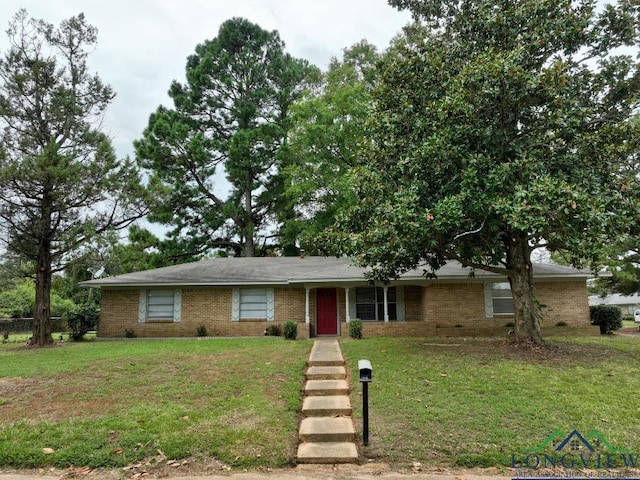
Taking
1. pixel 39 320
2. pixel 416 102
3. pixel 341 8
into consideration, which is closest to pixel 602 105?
pixel 416 102

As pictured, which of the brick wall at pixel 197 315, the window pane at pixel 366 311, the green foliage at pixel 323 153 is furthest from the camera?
the green foliage at pixel 323 153

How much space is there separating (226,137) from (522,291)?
84.6 ft

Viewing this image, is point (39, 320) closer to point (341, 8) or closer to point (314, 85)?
point (341, 8)

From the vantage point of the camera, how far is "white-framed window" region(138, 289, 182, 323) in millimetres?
17531

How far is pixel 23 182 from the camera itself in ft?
48.8

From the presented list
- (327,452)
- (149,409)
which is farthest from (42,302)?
(327,452)

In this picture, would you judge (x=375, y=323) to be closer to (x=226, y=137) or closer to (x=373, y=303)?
(x=373, y=303)

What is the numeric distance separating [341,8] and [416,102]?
4.84 m

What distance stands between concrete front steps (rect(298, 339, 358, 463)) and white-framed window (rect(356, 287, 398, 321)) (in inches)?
319

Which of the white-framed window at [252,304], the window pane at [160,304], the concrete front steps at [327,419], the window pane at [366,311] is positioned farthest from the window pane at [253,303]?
the concrete front steps at [327,419]

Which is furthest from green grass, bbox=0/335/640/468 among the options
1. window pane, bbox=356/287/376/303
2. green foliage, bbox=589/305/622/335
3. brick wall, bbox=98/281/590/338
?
green foliage, bbox=589/305/622/335

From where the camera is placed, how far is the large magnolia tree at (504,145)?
29.8 ft

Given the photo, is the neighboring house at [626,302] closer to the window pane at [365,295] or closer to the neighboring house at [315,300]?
the neighboring house at [315,300]

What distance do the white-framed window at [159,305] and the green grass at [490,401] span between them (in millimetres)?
10085
